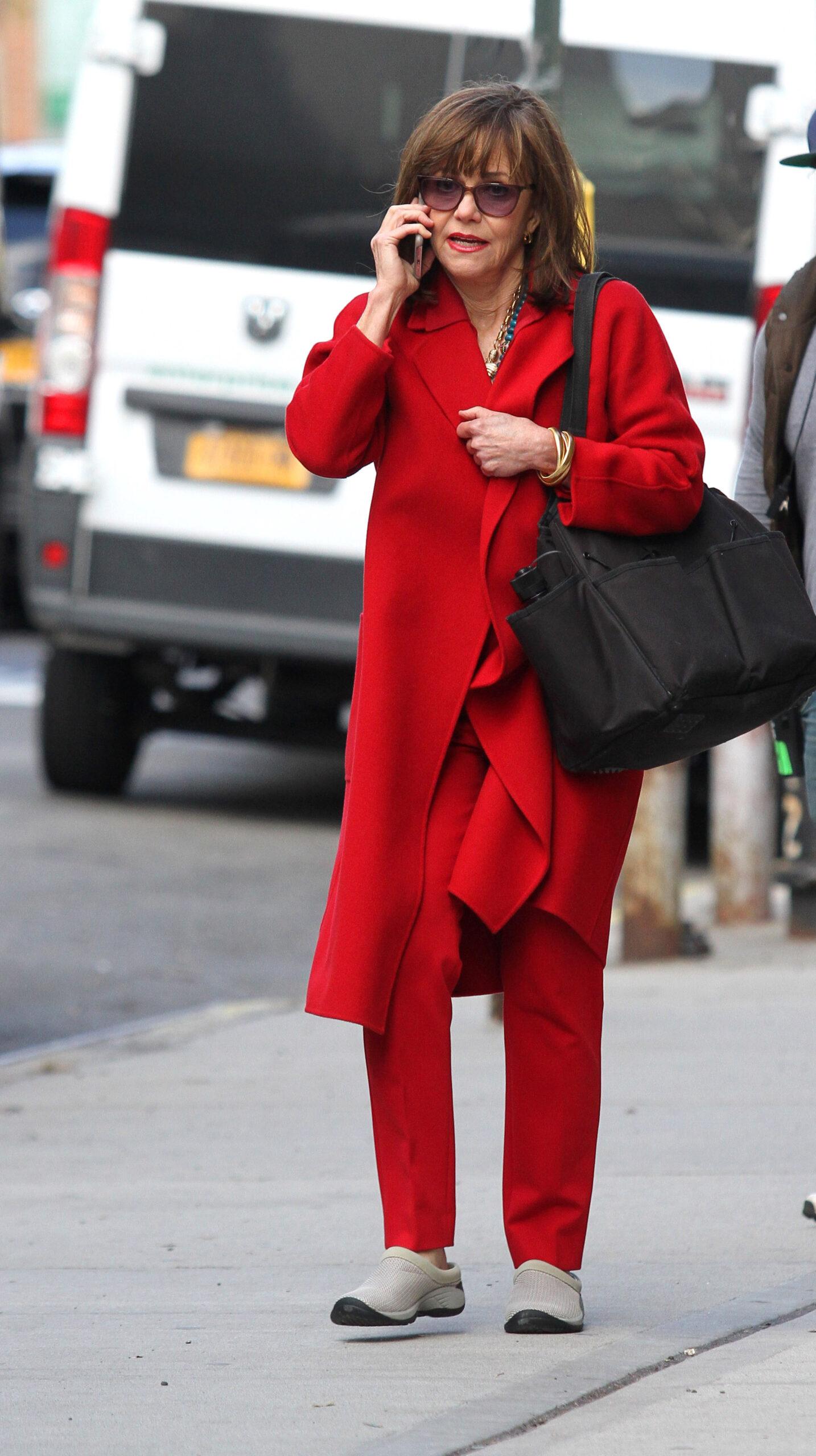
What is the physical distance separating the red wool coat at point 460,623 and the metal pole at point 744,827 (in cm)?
391

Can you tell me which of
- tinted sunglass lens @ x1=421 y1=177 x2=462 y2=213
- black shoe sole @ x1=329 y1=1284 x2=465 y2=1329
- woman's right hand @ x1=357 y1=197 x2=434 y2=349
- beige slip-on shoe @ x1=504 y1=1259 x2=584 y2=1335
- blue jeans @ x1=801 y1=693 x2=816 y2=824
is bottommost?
black shoe sole @ x1=329 y1=1284 x2=465 y2=1329

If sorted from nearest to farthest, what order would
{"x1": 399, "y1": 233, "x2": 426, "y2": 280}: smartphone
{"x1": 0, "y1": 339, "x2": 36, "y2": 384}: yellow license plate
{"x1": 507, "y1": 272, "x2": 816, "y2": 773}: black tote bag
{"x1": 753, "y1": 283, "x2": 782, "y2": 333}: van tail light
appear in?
{"x1": 507, "y1": 272, "x2": 816, "y2": 773}: black tote bag < {"x1": 399, "y1": 233, "x2": 426, "y2": 280}: smartphone < {"x1": 753, "y1": 283, "x2": 782, "y2": 333}: van tail light < {"x1": 0, "y1": 339, "x2": 36, "y2": 384}: yellow license plate

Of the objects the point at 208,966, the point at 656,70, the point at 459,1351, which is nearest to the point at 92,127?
the point at 656,70

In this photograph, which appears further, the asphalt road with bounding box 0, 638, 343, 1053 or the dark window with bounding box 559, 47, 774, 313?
the dark window with bounding box 559, 47, 774, 313

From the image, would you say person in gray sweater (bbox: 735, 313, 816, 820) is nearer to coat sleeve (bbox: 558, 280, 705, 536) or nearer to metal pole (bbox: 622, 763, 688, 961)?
coat sleeve (bbox: 558, 280, 705, 536)

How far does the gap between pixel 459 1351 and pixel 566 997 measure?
1.73 ft

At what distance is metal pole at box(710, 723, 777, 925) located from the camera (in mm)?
7828

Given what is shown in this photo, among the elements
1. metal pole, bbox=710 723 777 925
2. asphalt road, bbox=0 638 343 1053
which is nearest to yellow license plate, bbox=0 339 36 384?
asphalt road, bbox=0 638 343 1053

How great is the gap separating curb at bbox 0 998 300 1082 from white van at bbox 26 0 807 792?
8.01 feet

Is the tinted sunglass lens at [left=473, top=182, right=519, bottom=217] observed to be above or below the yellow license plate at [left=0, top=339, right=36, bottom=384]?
above

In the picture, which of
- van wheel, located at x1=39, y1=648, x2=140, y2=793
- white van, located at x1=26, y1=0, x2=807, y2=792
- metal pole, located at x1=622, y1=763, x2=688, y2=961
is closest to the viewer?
metal pole, located at x1=622, y1=763, x2=688, y2=961

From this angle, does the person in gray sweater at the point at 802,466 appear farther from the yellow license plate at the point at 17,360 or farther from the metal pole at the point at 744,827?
the yellow license plate at the point at 17,360

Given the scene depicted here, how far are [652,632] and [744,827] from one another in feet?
14.0

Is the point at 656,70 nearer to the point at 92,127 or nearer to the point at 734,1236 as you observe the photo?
the point at 92,127
